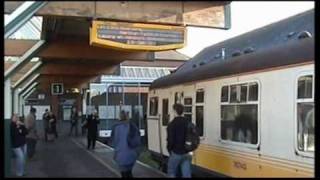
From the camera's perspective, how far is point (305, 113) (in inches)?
316

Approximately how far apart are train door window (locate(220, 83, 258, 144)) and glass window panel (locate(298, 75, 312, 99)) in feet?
4.57

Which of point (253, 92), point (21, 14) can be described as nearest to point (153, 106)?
point (253, 92)

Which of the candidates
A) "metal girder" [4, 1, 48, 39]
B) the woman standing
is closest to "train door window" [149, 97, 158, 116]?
the woman standing

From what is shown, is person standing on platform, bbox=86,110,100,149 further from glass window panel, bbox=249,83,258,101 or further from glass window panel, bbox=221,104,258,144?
glass window panel, bbox=249,83,258,101

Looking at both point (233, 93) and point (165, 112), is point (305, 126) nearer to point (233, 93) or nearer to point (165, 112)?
point (233, 93)

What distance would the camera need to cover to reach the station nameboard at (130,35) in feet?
39.8

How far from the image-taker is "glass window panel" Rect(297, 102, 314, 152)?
787cm

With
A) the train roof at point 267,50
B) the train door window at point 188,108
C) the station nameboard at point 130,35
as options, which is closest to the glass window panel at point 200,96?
the train roof at point 267,50

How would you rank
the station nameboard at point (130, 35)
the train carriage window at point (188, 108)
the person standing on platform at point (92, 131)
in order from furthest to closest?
the person standing on platform at point (92, 131) < the train carriage window at point (188, 108) < the station nameboard at point (130, 35)

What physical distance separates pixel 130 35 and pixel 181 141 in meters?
3.92

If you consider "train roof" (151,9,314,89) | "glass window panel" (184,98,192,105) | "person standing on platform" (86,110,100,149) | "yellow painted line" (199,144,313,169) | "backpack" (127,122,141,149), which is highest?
"train roof" (151,9,314,89)

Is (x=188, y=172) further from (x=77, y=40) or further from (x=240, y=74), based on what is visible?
(x=77, y=40)

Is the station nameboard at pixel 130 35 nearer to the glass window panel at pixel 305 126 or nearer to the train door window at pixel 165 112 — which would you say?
the train door window at pixel 165 112
